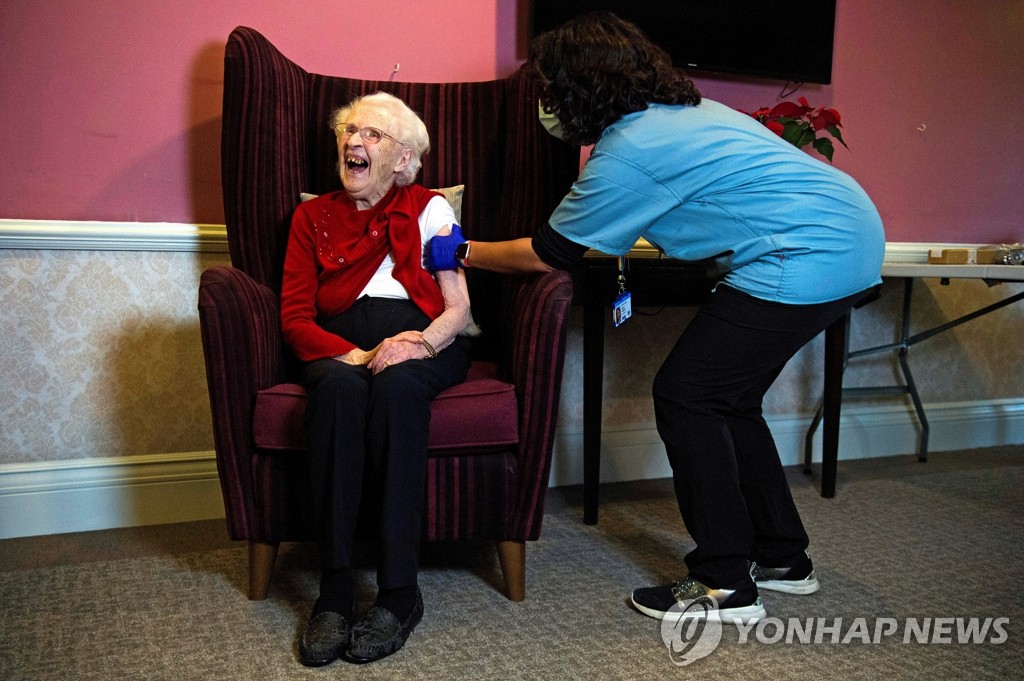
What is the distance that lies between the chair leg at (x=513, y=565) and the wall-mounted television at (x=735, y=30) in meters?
Answer: 1.49

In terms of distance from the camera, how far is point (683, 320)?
286cm

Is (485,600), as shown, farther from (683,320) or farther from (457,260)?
(683,320)

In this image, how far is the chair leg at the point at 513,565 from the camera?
180 centimetres

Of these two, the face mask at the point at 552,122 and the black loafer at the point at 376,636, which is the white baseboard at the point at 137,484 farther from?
the face mask at the point at 552,122

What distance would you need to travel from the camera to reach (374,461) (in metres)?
1.63

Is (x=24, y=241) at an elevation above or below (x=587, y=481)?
above

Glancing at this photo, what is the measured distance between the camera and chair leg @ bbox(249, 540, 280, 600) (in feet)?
5.87

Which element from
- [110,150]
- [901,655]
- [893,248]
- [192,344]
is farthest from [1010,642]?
[110,150]

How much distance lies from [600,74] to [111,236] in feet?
4.48

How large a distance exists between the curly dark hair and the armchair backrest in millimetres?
327

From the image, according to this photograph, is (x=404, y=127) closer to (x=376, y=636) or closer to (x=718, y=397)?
(x=718, y=397)

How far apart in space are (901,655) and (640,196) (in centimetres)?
96

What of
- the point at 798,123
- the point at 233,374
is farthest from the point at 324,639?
the point at 798,123

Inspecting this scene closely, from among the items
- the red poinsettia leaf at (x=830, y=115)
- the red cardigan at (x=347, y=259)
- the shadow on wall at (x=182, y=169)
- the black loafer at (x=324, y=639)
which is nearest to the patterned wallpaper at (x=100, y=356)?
the shadow on wall at (x=182, y=169)
